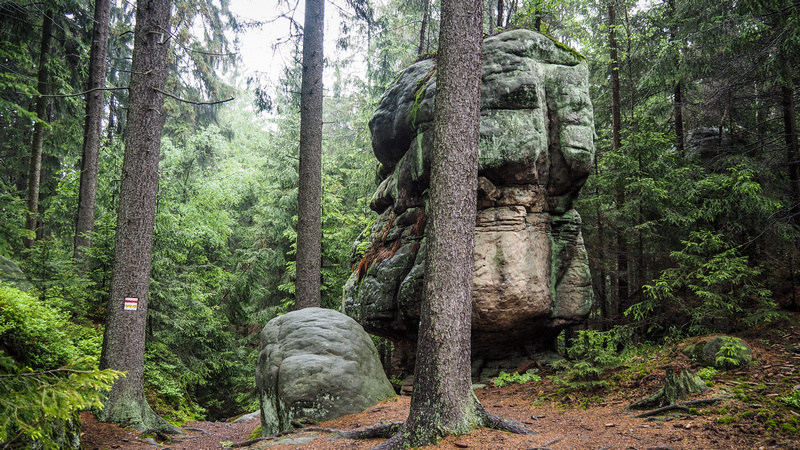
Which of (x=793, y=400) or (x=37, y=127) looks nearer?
(x=793, y=400)

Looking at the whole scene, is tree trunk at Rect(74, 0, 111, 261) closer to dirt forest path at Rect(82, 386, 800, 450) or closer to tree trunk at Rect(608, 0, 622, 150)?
dirt forest path at Rect(82, 386, 800, 450)

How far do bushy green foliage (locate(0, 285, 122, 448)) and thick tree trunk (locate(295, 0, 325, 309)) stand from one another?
Result: 4177mm

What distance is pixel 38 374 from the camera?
3.47 metres

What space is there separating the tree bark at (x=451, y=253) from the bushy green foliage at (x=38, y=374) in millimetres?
3110

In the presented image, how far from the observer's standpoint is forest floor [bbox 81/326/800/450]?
185 inches

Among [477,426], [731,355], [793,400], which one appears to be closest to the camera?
[793,400]

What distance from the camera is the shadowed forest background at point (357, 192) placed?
7879mm

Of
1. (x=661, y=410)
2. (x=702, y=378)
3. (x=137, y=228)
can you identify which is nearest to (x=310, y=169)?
(x=137, y=228)

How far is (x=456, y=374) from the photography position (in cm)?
515

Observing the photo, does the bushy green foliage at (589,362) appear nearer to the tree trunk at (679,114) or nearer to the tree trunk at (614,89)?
the tree trunk at (614,89)

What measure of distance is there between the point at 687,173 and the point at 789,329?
146 inches

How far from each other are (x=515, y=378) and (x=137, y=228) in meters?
8.02

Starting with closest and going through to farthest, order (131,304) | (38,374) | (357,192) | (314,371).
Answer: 1. (38,374)
2. (314,371)
3. (131,304)
4. (357,192)

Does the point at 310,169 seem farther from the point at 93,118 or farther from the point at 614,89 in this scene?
the point at 614,89
